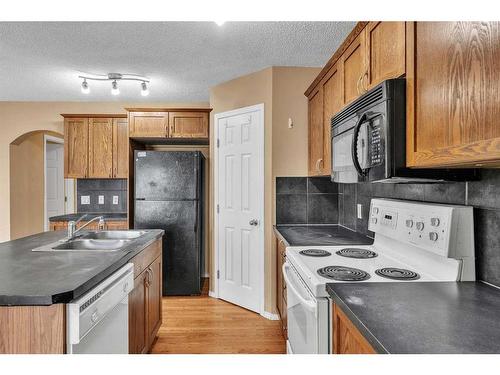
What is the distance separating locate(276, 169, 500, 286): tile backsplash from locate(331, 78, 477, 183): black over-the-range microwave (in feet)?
0.34

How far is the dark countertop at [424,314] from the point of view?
76 centimetres

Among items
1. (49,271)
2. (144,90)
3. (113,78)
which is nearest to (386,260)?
(49,271)

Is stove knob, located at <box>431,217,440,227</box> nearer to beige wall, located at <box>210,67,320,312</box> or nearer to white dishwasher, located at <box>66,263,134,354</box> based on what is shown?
white dishwasher, located at <box>66,263,134,354</box>

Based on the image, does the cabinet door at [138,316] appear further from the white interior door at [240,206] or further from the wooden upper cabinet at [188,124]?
the wooden upper cabinet at [188,124]

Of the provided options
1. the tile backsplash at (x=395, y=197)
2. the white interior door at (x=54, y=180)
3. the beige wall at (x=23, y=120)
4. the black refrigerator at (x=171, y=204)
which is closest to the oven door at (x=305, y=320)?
the tile backsplash at (x=395, y=197)

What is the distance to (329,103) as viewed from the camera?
2.35m

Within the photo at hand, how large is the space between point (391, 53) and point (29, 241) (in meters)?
2.46

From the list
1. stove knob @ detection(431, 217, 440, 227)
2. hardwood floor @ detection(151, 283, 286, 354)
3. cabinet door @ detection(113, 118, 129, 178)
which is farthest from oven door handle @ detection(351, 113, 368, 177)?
cabinet door @ detection(113, 118, 129, 178)

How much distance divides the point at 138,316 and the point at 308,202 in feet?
5.86

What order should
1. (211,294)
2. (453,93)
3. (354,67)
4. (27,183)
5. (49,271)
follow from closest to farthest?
(453,93)
(49,271)
(354,67)
(211,294)
(27,183)

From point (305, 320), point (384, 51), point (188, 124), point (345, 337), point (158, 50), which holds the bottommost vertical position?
point (305, 320)

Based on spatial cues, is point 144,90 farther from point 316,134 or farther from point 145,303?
point 145,303
